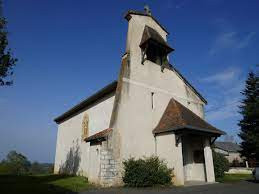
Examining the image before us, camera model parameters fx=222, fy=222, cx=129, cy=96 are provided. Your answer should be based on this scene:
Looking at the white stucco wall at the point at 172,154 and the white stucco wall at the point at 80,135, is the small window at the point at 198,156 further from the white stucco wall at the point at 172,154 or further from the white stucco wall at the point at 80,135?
the white stucco wall at the point at 80,135

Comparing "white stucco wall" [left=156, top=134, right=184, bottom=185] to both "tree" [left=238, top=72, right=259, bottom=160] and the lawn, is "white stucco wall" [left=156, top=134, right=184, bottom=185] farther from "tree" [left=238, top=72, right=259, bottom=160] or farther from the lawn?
"tree" [left=238, top=72, right=259, bottom=160]

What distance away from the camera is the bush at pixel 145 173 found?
12.4 metres

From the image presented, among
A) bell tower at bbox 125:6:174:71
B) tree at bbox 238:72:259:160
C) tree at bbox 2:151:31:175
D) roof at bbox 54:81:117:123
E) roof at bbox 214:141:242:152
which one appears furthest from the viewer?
roof at bbox 214:141:242:152

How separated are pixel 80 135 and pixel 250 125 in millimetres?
18740

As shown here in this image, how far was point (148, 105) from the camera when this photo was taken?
51.3 ft

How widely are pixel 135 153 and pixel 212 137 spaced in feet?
18.5

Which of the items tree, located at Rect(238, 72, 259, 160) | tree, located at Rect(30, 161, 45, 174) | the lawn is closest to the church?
the lawn

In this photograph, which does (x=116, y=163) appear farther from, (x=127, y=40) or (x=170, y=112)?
(x=127, y=40)

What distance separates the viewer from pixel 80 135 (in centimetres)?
2047

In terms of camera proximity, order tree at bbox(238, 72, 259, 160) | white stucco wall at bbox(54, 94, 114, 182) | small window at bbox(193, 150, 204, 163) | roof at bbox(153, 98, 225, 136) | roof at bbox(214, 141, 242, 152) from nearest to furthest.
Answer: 1. roof at bbox(153, 98, 225, 136)
2. white stucco wall at bbox(54, 94, 114, 182)
3. small window at bbox(193, 150, 204, 163)
4. tree at bbox(238, 72, 259, 160)
5. roof at bbox(214, 141, 242, 152)

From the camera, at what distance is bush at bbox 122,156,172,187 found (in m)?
12.4

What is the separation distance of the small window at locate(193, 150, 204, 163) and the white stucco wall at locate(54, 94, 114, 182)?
6948 mm

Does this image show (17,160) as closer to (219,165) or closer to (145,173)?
(145,173)

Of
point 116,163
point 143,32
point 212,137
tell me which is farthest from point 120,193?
point 143,32
